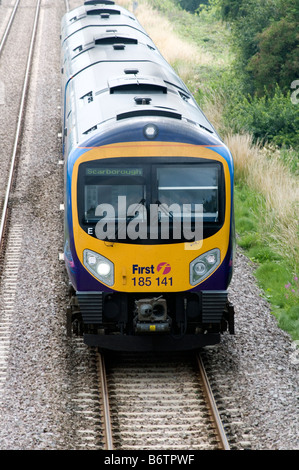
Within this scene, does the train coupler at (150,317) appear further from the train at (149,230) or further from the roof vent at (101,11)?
the roof vent at (101,11)

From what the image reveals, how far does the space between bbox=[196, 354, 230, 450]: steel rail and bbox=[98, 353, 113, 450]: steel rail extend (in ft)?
3.65

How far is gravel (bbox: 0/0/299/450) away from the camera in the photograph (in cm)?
709

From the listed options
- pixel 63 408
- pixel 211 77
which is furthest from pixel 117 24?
pixel 63 408

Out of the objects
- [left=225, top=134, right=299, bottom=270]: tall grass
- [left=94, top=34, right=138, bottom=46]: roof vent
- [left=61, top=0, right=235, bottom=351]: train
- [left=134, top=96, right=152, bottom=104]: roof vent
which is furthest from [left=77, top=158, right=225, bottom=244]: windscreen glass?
[left=94, top=34, right=138, bottom=46]: roof vent

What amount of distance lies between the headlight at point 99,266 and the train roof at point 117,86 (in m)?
1.36

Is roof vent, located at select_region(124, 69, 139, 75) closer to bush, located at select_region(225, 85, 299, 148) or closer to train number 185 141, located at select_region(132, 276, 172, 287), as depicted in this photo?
train number 185 141, located at select_region(132, 276, 172, 287)

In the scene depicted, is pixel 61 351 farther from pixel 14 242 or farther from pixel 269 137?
pixel 269 137

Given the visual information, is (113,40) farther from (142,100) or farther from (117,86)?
(142,100)

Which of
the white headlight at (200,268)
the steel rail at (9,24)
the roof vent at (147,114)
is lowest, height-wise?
the white headlight at (200,268)

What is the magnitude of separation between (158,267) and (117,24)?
9.96 meters

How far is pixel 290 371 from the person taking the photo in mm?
8383

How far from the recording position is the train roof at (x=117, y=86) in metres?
8.49

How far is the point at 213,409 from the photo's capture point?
7.49m

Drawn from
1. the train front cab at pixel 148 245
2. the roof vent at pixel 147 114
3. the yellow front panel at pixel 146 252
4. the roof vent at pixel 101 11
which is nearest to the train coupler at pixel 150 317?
the train front cab at pixel 148 245
